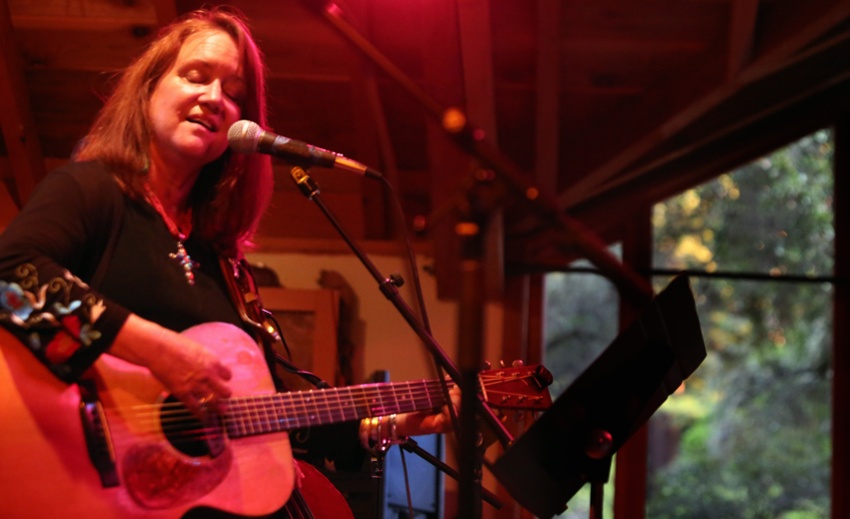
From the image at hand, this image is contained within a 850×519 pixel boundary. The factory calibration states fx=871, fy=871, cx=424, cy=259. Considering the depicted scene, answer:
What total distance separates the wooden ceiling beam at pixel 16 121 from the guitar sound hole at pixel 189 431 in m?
2.10

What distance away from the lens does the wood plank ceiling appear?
3.39 metres

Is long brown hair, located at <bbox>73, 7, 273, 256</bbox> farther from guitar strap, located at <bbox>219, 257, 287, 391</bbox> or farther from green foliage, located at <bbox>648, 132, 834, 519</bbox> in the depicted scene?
green foliage, located at <bbox>648, 132, 834, 519</bbox>

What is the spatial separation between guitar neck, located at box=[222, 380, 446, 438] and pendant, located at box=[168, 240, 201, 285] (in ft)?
1.00

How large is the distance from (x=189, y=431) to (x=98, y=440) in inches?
7.6

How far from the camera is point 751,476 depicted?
1063 cm

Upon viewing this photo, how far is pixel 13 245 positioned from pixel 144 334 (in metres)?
0.30

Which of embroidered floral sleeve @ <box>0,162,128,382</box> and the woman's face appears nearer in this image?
embroidered floral sleeve @ <box>0,162,128,382</box>

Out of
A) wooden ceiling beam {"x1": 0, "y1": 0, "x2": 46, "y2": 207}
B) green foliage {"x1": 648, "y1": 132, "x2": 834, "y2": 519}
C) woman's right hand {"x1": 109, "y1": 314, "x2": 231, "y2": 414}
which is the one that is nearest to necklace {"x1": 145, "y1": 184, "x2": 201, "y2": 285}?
woman's right hand {"x1": 109, "y1": 314, "x2": 231, "y2": 414}

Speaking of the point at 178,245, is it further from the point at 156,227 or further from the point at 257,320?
the point at 257,320

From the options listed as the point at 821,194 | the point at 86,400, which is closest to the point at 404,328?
the point at 86,400

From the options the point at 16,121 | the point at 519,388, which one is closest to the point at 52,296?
the point at 519,388

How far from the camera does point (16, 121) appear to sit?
362 cm

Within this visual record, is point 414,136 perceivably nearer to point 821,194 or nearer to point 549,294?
point 821,194

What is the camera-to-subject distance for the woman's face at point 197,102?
6.68ft
